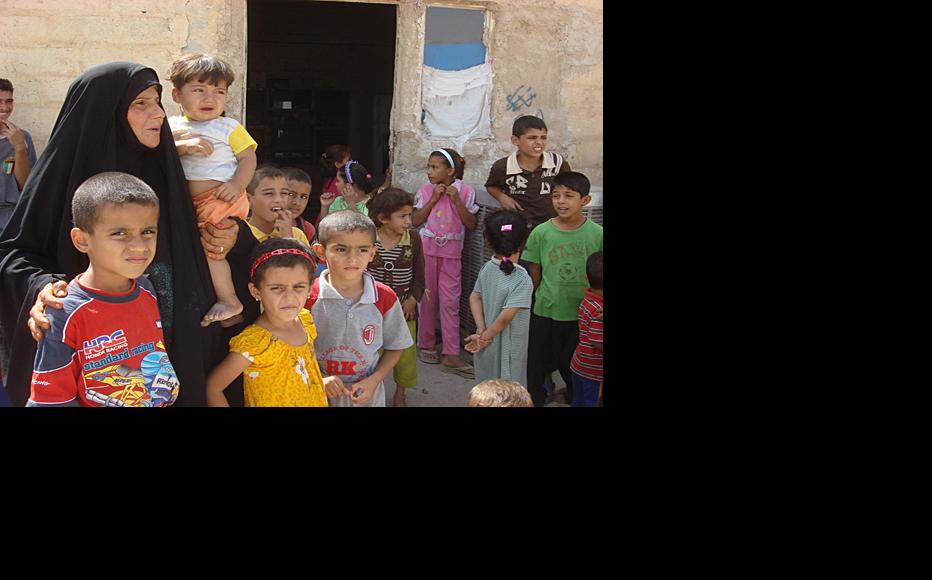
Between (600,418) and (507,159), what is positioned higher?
(507,159)

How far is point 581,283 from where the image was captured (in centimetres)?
385

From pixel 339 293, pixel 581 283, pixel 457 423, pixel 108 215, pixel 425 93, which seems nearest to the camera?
pixel 108 215

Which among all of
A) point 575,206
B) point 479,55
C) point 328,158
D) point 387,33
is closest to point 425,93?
point 479,55

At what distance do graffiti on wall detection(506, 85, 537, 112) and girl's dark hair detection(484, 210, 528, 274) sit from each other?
1.65 m

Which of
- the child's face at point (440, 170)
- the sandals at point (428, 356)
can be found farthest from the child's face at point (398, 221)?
the sandals at point (428, 356)

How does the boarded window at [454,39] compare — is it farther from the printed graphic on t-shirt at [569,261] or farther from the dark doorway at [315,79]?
the dark doorway at [315,79]

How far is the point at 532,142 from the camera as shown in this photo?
4473mm

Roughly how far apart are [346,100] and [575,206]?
230 inches

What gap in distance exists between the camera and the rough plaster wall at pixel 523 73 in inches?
205

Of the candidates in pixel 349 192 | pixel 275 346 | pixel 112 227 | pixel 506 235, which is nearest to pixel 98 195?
pixel 112 227

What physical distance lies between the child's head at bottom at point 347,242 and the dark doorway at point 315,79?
5514 mm

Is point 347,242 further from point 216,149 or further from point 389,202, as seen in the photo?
point 389,202

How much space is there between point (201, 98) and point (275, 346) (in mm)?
821

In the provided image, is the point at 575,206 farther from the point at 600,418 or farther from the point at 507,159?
the point at 600,418
